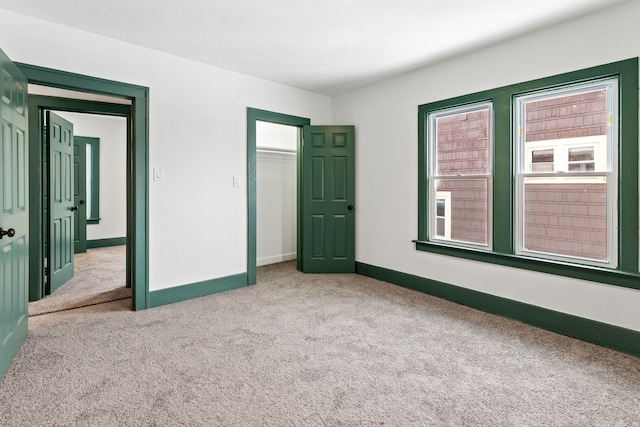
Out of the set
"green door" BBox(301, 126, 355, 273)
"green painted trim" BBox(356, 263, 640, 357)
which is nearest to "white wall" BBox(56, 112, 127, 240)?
"green door" BBox(301, 126, 355, 273)

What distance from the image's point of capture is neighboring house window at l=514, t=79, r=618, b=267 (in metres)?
2.69

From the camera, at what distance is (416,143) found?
4020 millimetres

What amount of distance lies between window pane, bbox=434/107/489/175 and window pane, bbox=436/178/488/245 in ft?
0.40

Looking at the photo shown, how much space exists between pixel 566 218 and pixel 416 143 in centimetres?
167

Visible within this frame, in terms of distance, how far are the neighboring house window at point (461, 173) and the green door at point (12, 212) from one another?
366 cm

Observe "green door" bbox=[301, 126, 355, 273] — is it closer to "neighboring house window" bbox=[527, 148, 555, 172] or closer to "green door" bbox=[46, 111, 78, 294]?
"neighboring house window" bbox=[527, 148, 555, 172]

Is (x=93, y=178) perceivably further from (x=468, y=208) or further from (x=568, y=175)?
(x=568, y=175)

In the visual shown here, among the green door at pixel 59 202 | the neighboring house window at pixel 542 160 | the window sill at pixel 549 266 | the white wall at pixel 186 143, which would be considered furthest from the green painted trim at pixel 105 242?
the neighboring house window at pixel 542 160

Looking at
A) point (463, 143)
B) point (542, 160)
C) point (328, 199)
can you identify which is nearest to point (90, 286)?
point (328, 199)

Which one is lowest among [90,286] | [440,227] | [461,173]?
[90,286]

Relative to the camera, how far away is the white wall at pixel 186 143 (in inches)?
122

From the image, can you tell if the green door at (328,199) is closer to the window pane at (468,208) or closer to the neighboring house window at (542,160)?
the window pane at (468,208)

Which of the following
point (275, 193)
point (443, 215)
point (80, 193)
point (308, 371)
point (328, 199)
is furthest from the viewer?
point (80, 193)

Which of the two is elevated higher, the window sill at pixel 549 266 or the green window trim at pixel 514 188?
the green window trim at pixel 514 188
